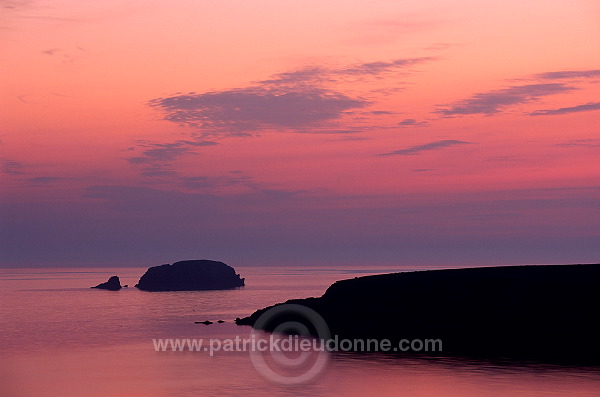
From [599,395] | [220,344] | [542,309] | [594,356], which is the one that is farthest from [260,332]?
[599,395]

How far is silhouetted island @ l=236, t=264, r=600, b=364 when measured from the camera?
106438 mm

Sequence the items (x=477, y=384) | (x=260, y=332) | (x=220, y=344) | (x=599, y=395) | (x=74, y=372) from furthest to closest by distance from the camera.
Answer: (x=260, y=332) → (x=220, y=344) → (x=74, y=372) → (x=477, y=384) → (x=599, y=395)

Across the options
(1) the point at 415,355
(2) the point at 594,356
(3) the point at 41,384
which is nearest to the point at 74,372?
(3) the point at 41,384

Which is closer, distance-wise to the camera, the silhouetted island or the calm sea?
the calm sea

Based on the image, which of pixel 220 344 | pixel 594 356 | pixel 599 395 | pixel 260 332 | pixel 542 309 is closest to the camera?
pixel 599 395

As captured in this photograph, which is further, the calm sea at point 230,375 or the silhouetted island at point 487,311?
the silhouetted island at point 487,311

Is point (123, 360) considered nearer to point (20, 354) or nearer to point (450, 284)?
point (20, 354)

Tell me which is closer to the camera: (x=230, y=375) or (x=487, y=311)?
(x=230, y=375)

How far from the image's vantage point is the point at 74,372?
3556 inches

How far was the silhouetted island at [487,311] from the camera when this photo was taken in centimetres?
10644

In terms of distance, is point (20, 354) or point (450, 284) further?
point (450, 284)

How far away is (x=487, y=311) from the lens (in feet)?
379

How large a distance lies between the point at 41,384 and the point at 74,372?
828 cm

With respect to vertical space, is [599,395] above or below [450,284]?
below
